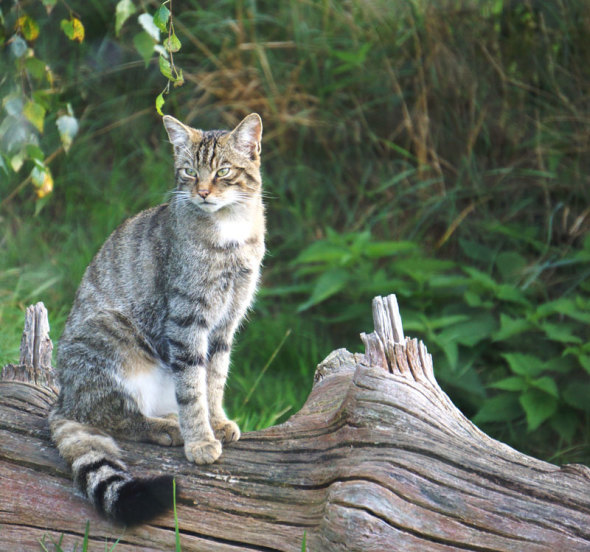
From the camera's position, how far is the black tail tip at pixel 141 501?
2730 millimetres

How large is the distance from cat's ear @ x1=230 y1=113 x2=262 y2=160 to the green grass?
1.28 meters

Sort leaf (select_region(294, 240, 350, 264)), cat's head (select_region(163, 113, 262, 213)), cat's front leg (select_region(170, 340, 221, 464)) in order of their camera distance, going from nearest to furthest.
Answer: cat's front leg (select_region(170, 340, 221, 464))
cat's head (select_region(163, 113, 262, 213))
leaf (select_region(294, 240, 350, 264))

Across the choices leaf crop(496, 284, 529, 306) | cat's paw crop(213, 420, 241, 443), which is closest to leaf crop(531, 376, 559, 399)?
leaf crop(496, 284, 529, 306)

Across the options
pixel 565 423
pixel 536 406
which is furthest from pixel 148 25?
pixel 565 423

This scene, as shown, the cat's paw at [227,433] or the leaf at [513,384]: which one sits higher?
the leaf at [513,384]

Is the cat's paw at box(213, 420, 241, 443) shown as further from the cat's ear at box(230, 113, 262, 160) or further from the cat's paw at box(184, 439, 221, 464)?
the cat's ear at box(230, 113, 262, 160)

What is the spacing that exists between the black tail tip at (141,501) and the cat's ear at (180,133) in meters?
1.54

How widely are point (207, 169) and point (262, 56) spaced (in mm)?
3386

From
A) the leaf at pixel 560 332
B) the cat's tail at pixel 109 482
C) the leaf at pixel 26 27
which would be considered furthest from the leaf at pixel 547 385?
the leaf at pixel 26 27

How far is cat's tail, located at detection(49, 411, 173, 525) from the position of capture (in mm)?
2740

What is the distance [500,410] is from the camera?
182 inches

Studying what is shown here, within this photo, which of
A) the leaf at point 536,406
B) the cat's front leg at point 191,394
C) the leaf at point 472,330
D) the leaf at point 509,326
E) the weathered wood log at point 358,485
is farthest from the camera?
the leaf at point 472,330

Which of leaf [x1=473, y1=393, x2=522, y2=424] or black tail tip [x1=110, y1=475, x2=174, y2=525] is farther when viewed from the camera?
leaf [x1=473, y1=393, x2=522, y2=424]

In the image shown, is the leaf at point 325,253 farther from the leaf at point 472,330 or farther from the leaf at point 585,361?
the leaf at point 585,361
